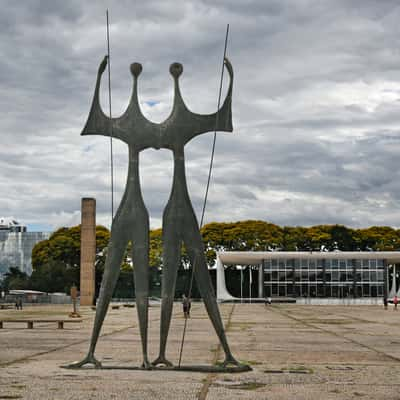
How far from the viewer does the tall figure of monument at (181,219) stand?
11.5 meters

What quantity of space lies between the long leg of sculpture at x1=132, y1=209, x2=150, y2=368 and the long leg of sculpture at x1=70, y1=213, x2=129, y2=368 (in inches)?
8.2

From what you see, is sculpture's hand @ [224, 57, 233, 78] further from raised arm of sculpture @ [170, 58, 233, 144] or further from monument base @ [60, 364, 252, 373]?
monument base @ [60, 364, 252, 373]

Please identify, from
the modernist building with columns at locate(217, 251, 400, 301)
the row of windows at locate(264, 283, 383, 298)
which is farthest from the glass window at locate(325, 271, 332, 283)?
the row of windows at locate(264, 283, 383, 298)

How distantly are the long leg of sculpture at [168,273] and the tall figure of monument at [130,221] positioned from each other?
277 mm

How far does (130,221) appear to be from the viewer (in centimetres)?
1162

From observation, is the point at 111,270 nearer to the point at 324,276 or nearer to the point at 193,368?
the point at 193,368

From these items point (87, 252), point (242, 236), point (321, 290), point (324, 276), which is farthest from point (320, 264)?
point (87, 252)

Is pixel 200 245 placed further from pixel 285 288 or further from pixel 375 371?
pixel 285 288

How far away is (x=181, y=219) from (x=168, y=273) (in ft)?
2.96

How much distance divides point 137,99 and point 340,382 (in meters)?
5.64

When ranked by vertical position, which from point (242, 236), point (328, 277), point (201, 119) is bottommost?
point (328, 277)

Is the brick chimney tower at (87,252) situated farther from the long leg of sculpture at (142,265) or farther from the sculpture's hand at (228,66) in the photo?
the sculpture's hand at (228,66)

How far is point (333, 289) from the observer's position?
7750 centimetres

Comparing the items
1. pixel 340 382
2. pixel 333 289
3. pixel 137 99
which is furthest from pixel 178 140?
pixel 333 289
